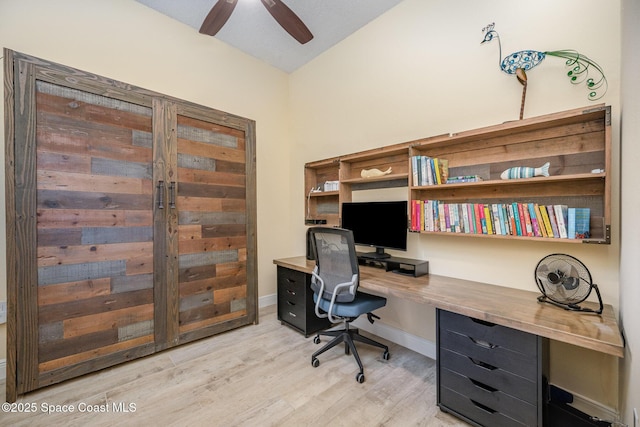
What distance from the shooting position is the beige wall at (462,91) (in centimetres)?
156

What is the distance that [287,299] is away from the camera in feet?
9.39

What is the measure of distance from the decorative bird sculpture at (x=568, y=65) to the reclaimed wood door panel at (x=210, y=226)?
244cm

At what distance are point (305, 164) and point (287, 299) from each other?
5.21 ft

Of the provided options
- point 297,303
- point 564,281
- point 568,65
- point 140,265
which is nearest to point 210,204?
point 140,265

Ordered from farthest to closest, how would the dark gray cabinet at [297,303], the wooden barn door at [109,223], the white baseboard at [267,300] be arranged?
the white baseboard at [267,300] < the dark gray cabinet at [297,303] < the wooden barn door at [109,223]

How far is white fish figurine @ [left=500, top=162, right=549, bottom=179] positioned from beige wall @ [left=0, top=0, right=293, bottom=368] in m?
2.57

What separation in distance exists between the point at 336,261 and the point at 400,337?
42.3 inches

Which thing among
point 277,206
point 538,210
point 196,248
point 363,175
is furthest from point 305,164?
point 538,210

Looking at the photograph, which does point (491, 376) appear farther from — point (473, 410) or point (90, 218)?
point (90, 218)

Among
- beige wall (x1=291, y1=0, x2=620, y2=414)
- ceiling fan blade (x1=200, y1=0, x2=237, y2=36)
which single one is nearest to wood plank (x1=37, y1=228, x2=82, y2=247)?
ceiling fan blade (x1=200, y1=0, x2=237, y2=36)

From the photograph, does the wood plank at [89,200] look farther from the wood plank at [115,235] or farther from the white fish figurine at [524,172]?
the white fish figurine at [524,172]

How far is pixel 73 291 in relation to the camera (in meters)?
1.98

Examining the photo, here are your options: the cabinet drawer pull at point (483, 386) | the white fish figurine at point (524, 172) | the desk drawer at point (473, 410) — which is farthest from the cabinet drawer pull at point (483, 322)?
the white fish figurine at point (524, 172)

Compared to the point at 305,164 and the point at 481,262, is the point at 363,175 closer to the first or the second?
the point at 305,164
